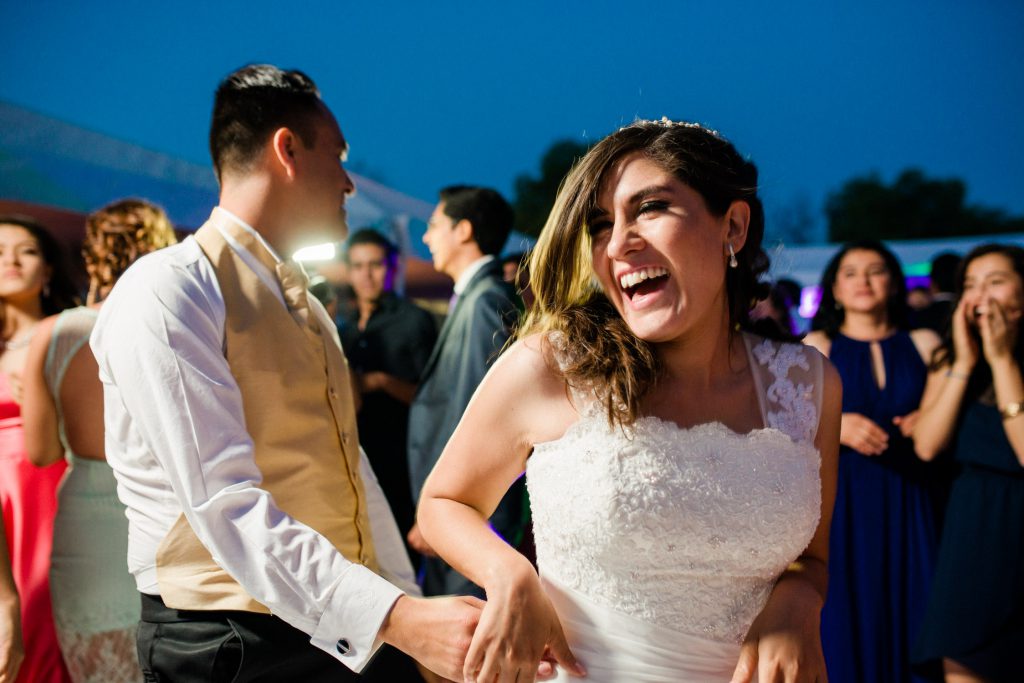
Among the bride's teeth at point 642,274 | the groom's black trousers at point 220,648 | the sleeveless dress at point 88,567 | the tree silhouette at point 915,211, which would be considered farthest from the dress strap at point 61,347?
the tree silhouette at point 915,211

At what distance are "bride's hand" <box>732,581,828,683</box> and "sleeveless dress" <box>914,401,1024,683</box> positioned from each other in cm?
251

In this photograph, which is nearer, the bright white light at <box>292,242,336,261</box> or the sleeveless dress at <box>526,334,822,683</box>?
the sleeveless dress at <box>526,334,822,683</box>

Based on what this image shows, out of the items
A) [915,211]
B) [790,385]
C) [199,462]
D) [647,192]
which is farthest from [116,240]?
[915,211]

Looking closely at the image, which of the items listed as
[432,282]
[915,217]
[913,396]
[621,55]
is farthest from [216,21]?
[913,396]

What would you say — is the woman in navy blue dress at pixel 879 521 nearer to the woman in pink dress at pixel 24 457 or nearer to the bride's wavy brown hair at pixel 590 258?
the bride's wavy brown hair at pixel 590 258

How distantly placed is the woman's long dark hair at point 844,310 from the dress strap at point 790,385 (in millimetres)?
2529

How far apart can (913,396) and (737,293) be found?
2496 millimetres

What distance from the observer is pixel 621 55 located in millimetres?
81000

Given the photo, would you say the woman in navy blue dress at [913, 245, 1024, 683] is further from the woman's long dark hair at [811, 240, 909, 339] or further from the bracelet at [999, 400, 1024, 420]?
the woman's long dark hair at [811, 240, 909, 339]

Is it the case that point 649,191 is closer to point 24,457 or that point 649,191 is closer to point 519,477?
point 519,477

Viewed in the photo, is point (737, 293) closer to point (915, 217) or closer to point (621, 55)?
point (915, 217)

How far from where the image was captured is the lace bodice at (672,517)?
156 centimetres

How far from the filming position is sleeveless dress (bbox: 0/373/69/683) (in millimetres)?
2873

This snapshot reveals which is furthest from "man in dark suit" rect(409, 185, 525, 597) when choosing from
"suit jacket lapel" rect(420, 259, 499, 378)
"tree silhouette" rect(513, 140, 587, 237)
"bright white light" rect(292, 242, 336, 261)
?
"tree silhouette" rect(513, 140, 587, 237)
